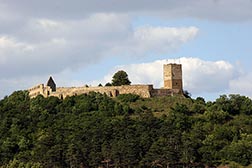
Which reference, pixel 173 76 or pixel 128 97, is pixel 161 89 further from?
pixel 128 97

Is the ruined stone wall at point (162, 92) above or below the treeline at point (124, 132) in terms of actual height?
above

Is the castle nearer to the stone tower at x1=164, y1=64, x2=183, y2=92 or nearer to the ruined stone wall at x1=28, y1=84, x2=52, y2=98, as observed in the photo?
the stone tower at x1=164, y1=64, x2=183, y2=92

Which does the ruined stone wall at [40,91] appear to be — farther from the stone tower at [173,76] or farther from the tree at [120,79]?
the stone tower at [173,76]

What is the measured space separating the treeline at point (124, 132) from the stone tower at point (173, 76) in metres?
2.37

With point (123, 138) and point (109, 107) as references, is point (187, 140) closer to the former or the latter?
point (123, 138)

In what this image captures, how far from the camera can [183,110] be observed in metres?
115

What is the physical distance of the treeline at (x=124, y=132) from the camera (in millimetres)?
103250

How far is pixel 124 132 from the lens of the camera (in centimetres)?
10956

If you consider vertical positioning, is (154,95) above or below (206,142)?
above

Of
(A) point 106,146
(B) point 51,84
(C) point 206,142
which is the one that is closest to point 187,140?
(C) point 206,142

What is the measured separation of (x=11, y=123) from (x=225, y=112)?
27.9m

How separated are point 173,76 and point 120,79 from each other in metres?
8.16

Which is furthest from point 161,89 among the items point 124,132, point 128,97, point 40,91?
point 40,91

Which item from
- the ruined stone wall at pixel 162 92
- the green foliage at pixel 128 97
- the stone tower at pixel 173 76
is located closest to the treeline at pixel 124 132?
the green foliage at pixel 128 97
